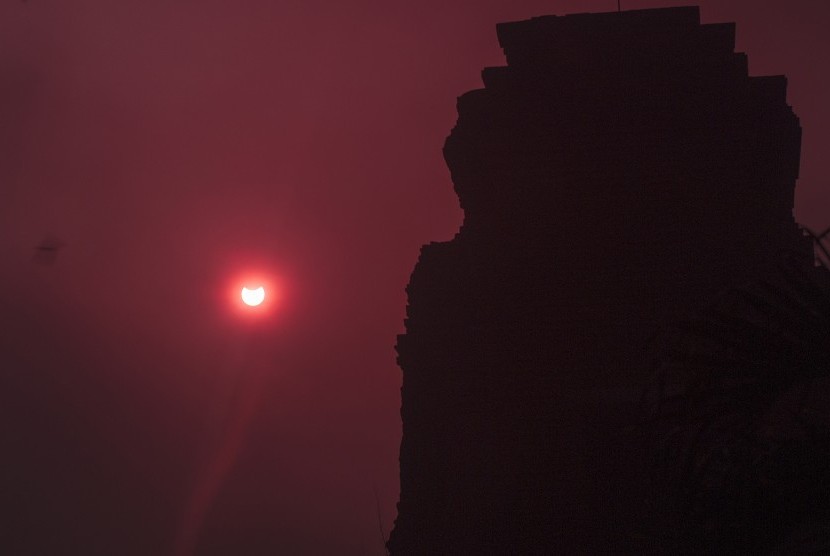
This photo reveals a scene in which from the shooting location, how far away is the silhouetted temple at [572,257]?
11.7 m

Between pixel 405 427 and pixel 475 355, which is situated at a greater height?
pixel 475 355

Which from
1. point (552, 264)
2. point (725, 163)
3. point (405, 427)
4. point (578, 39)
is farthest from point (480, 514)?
point (578, 39)

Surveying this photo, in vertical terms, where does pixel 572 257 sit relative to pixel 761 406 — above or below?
above

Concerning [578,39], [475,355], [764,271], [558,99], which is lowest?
[475,355]

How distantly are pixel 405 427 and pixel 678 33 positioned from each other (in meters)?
6.15

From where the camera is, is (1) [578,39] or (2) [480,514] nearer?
(2) [480,514]

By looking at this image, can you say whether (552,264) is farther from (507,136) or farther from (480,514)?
(480,514)

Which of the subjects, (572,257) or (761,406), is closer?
(761,406)

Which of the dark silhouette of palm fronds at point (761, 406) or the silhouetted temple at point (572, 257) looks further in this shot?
the silhouetted temple at point (572, 257)

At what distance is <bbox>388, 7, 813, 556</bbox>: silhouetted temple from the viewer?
11.7 meters

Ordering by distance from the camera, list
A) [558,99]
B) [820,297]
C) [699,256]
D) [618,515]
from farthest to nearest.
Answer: [558,99] < [699,256] < [618,515] < [820,297]

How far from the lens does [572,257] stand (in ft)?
41.3

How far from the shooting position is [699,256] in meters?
12.2

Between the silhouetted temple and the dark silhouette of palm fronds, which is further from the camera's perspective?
the silhouetted temple
